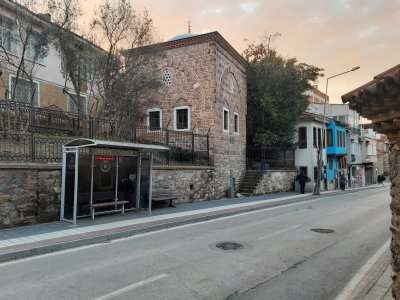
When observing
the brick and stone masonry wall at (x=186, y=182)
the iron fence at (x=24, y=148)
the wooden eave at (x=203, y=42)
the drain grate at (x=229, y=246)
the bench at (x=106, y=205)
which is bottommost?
the drain grate at (x=229, y=246)

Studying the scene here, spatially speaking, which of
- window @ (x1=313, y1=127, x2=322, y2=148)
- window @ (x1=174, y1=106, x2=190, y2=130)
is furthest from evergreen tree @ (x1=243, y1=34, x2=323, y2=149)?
window @ (x1=174, y1=106, x2=190, y2=130)

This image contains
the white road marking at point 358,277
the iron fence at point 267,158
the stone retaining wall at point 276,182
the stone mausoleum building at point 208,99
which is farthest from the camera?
the iron fence at point 267,158

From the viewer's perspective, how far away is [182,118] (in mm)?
23719

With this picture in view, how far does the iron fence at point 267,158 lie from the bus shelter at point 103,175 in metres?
14.5

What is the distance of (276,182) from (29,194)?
2057cm

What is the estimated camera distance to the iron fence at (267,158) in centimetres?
2803

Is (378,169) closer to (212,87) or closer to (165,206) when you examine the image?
(212,87)

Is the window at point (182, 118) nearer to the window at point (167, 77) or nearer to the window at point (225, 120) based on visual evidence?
the window at point (167, 77)

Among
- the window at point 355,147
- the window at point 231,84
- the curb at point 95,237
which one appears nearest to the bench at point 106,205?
the curb at point 95,237

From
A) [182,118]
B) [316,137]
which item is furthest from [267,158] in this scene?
[182,118]

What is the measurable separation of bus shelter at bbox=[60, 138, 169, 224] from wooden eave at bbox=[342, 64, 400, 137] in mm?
7956

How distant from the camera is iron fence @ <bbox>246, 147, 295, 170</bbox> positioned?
28.0 metres

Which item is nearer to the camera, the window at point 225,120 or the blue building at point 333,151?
the window at point 225,120

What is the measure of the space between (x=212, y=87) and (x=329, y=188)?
21.0 m
